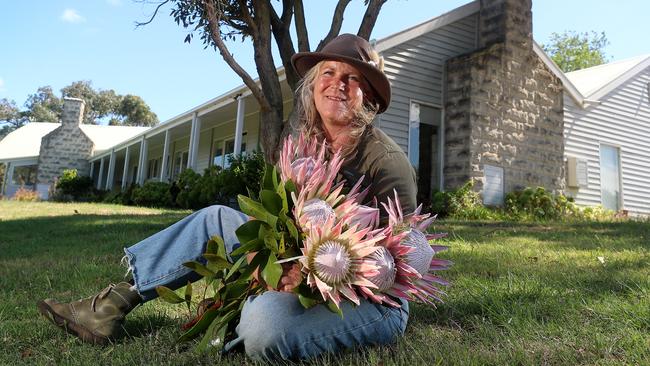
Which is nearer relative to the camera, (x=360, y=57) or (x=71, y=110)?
(x=360, y=57)

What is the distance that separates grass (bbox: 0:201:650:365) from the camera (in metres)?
1.74

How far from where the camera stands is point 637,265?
3.54 meters

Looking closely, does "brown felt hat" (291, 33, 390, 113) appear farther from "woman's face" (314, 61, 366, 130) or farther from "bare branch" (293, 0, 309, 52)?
"bare branch" (293, 0, 309, 52)

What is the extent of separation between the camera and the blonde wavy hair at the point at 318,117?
1968 millimetres

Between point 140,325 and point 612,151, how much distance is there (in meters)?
15.6

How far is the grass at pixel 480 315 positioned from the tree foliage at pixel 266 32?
3.27 meters

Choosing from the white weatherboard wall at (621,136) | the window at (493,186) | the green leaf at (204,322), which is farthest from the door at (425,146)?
the green leaf at (204,322)

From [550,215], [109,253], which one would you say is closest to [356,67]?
[109,253]

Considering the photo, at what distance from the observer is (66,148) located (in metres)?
27.6

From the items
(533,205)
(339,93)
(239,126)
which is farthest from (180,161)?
(339,93)

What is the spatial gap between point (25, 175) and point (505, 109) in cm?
3043

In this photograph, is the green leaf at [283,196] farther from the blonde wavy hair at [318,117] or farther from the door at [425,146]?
the door at [425,146]

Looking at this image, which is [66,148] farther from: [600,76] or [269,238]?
[269,238]

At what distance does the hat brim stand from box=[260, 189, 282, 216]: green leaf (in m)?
0.73
